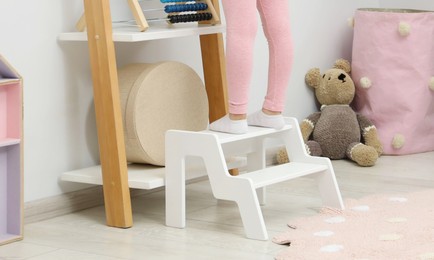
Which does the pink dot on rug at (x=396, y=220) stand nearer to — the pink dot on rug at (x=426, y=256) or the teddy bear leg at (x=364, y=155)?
the pink dot on rug at (x=426, y=256)

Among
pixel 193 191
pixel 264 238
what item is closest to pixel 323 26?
pixel 193 191

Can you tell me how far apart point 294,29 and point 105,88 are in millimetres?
1181

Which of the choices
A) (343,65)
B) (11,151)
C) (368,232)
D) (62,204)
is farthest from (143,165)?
(343,65)

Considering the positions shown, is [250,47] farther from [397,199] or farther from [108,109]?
[397,199]

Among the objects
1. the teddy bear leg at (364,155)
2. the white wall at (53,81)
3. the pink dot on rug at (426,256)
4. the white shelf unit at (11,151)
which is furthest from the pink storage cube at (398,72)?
the white shelf unit at (11,151)

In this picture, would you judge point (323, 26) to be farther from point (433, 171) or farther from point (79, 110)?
point (79, 110)

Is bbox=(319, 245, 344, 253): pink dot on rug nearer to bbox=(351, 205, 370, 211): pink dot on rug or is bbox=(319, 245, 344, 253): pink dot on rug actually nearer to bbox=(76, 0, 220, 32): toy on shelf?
bbox=(351, 205, 370, 211): pink dot on rug

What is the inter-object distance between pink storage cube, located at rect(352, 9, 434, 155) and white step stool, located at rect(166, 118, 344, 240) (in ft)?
3.00

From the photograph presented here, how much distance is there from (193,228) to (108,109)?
374 millimetres

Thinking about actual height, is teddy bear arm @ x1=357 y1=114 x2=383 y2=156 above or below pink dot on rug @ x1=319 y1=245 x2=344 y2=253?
below

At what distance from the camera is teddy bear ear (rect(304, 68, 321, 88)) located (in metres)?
3.21

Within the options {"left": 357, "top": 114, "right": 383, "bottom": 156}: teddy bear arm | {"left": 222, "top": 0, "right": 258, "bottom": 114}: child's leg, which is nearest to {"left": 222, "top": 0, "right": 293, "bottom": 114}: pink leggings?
{"left": 222, "top": 0, "right": 258, "bottom": 114}: child's leg

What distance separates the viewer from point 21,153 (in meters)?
2.02

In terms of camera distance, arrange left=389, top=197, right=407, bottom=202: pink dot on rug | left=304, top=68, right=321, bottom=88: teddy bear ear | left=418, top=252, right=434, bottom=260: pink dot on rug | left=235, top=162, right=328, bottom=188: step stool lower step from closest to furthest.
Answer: left=418, top=252, right=434, bottom=260: pink dot on rug → left=235, top=162, right=328, bottom=188: step stool lower step → left=389, top=197, right=407, bottom=202: pink dot on rug → left=304, top=68, right=321, bottom=88: teddy bear ear
